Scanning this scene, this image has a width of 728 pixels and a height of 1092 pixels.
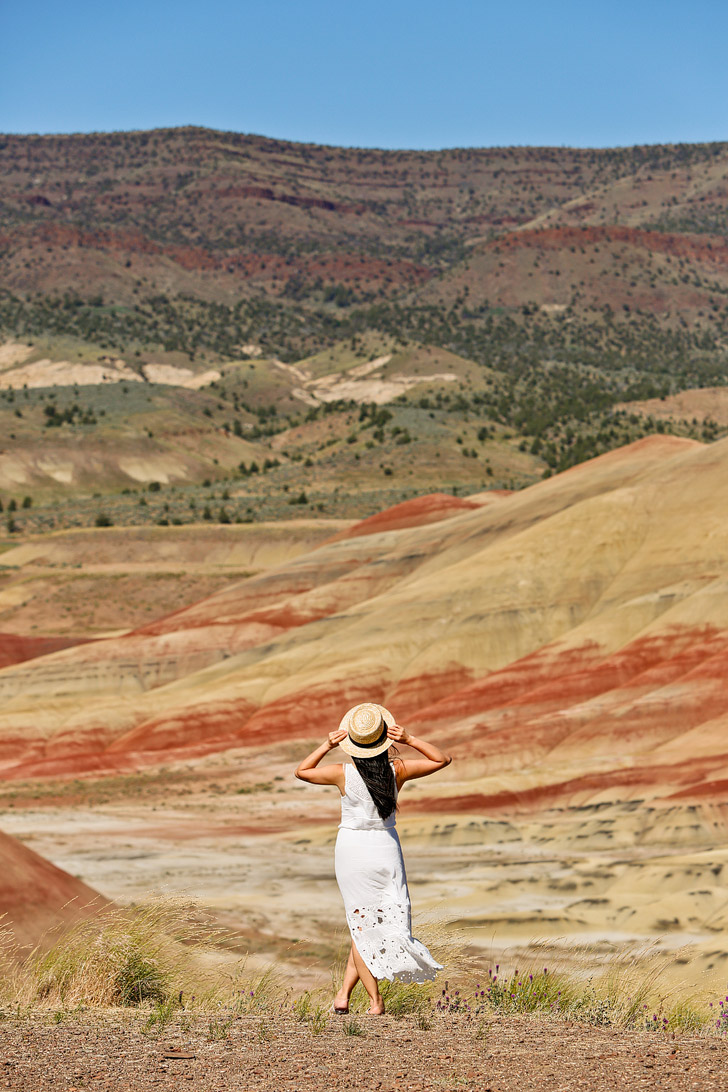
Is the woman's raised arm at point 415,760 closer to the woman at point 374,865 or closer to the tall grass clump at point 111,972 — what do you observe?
the woman at point 374,865

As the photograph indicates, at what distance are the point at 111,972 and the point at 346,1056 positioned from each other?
2125 millimetres

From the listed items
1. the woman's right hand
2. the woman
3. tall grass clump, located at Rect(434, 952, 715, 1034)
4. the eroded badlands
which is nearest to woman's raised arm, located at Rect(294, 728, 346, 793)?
the woman

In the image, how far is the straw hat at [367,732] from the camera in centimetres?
688

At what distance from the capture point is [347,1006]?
7.20 m

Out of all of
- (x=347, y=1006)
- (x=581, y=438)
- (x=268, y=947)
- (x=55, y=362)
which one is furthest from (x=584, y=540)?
(x=55, y=362)

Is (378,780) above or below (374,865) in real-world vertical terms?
above

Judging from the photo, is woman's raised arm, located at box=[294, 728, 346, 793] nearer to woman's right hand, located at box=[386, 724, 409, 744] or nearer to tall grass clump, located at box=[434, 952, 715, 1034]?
woman's right hand, located at box=[386, 724, 409, 744]

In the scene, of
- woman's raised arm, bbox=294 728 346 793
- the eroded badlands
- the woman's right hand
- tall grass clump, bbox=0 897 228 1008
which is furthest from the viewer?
the eroded badlands

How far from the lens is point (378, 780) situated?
690 centimetres

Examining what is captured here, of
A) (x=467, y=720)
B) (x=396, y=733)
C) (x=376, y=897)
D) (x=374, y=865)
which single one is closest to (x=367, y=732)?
(x=396, y=733)

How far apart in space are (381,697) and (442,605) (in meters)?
4.37

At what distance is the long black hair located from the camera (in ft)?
22.6

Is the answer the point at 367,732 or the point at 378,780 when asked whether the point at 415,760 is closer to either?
the point at 378,780

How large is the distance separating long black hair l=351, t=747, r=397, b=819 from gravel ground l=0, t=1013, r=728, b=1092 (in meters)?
1.25
